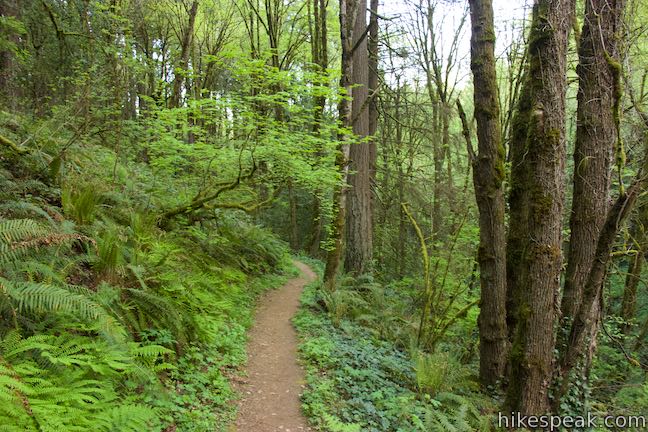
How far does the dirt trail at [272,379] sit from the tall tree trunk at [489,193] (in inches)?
115

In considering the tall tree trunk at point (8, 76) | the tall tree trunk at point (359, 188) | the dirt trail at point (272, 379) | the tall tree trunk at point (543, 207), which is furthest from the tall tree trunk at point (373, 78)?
the tall tree trunk at point (8, 76)

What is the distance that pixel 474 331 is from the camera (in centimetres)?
775

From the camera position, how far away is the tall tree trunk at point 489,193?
555 cm

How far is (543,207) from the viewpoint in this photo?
4.49 metres

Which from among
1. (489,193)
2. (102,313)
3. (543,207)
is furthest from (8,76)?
(543,207)

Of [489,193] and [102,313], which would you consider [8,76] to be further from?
[489,193]

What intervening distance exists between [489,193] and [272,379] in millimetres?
4041

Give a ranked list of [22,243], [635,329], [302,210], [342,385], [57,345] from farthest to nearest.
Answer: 1. [302,210]
2. [635,329]
3. [342,385]
4. [22,243]
5. [57,345]

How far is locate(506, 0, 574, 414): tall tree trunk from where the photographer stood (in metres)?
4.46

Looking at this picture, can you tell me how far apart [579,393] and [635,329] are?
749 cm

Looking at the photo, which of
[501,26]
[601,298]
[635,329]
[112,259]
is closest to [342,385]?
[112,259]

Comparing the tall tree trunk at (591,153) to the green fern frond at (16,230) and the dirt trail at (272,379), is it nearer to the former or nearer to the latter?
the dirt trail at (272,379)

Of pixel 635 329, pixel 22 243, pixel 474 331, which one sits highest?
pixel 22 243

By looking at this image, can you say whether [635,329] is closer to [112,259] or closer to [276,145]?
[276,145]
